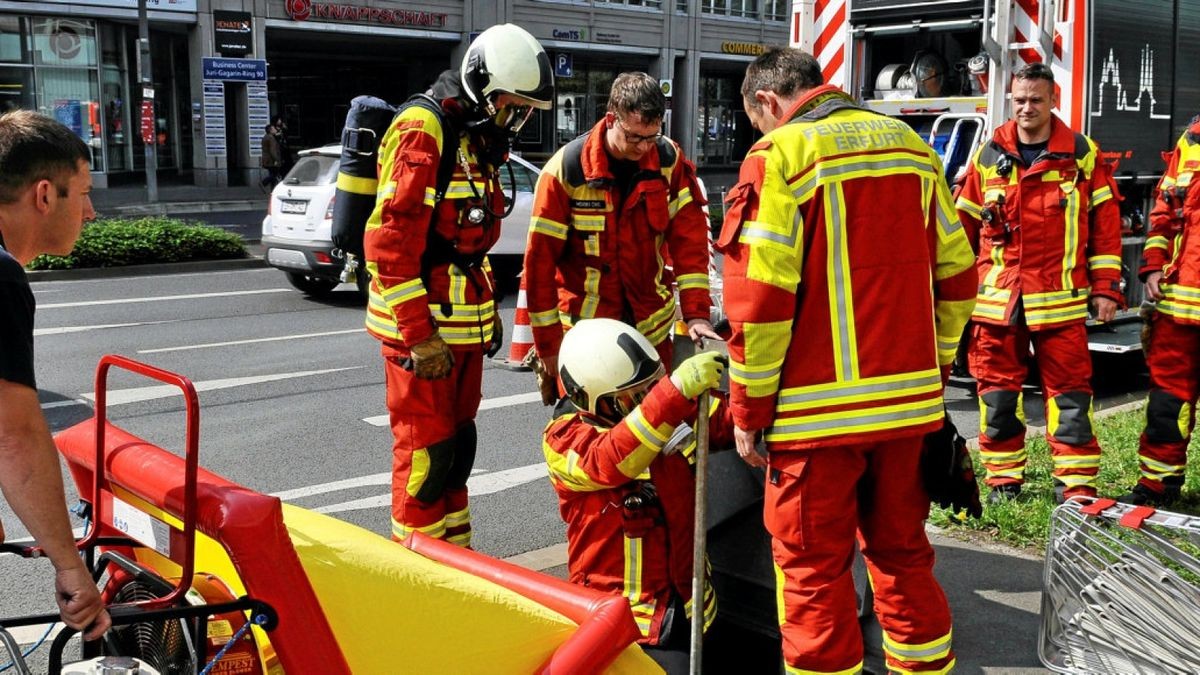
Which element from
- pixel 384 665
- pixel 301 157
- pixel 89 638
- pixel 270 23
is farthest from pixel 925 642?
pixel 270 23

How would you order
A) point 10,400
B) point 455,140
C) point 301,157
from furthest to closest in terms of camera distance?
point 301,157 < point 455,140 < point 10,400

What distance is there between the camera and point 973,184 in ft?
18.1

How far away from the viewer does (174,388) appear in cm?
837

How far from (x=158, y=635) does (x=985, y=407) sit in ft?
13.6

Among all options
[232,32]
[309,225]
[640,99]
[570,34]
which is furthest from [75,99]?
[640,99]

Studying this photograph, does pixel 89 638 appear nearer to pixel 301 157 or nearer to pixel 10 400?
pixel 10 400

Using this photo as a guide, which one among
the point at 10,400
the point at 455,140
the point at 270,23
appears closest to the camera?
the point at 10,400

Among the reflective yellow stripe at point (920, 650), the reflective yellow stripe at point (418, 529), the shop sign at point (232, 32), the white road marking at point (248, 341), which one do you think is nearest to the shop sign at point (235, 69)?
the shop sign at point (232, 32)

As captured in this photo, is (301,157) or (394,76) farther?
(394,76)

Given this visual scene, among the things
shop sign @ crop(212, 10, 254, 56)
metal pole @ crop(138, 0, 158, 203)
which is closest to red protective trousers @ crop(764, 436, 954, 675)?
metal pole @ crop(138, 0, 158, 203)

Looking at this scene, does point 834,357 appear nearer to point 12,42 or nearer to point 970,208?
point 970,208

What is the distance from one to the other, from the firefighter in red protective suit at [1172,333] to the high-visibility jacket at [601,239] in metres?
2.31

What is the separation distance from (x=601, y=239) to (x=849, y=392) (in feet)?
5.96

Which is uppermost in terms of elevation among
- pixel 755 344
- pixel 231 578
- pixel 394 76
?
pixel 394 76
